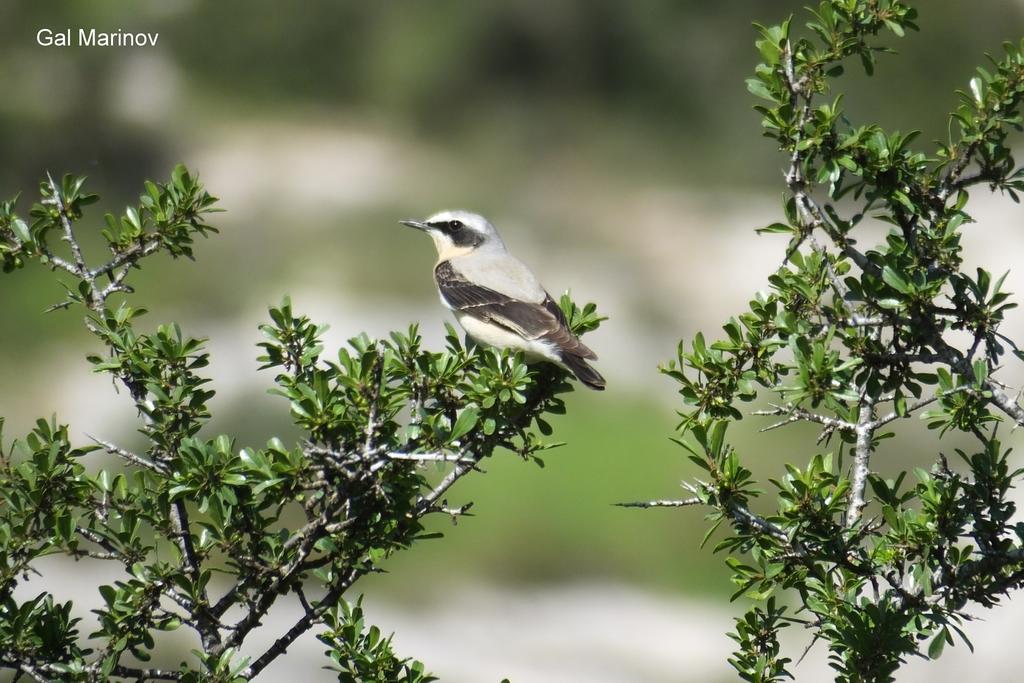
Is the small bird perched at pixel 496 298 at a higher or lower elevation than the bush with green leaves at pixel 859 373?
higher

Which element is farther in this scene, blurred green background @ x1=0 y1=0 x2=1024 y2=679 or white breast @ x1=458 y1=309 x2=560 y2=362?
blurred green background @ x1=0 y1=0 x2=1024 y2=679

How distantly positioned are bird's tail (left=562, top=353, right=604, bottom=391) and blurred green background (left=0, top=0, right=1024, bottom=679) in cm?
920

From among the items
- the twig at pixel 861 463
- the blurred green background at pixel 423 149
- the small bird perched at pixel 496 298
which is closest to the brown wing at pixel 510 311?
the small bird perched at pixel 496 298

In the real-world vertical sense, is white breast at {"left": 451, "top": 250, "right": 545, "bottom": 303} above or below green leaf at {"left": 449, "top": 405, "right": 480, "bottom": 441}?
above

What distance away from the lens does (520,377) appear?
153 inches

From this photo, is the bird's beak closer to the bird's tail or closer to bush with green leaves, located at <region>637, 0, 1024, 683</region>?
the bird's tail

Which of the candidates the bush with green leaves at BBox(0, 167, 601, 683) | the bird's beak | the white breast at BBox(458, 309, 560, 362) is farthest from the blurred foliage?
the bush with green leaves at BBox(0, 167, 601, 683)

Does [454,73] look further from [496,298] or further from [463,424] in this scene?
[463,424]

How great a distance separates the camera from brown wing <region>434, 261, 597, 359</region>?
508cm

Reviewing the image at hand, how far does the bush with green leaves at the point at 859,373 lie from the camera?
3.30 meters

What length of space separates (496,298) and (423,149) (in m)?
14.6

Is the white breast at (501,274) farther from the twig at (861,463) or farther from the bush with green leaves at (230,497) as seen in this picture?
the twig at (861,463)

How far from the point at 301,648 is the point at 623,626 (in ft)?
10.6

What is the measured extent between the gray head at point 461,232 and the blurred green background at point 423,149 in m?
7.36
